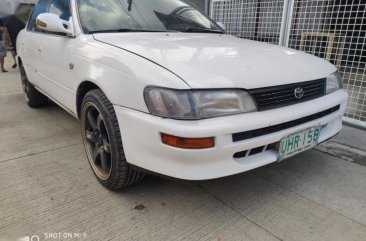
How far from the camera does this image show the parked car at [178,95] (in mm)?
1670

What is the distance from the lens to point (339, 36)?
397 centimetres

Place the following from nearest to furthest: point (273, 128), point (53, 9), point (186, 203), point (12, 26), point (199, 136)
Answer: point (199, 136)
point (273, 128)
point (186, 203)
point (53, 9)
point (12, 26)

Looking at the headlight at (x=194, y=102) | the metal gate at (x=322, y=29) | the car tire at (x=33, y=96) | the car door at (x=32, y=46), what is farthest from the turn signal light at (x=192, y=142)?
the car tire at (x=33, y=96)

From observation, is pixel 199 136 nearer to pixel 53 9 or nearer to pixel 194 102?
pixel 194 102

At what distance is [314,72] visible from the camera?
2.19m

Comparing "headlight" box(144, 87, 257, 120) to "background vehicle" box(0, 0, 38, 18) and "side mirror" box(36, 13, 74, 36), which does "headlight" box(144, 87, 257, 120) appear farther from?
"background vehicle" box(0, 0, 38, 18)

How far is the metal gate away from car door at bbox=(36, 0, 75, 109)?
315 centimetres

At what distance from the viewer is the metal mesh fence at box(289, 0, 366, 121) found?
3758 mm

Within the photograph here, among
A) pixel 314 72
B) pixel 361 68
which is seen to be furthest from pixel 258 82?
pixel 361 68

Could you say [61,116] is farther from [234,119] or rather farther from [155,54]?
[234,119]

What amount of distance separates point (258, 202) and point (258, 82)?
2.96ft

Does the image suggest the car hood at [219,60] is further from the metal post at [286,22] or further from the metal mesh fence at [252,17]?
the metal mesh fence at [252,17]

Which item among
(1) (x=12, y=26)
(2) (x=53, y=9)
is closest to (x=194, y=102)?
(2) (x=53, y=9)

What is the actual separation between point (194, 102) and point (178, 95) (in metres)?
0.09
